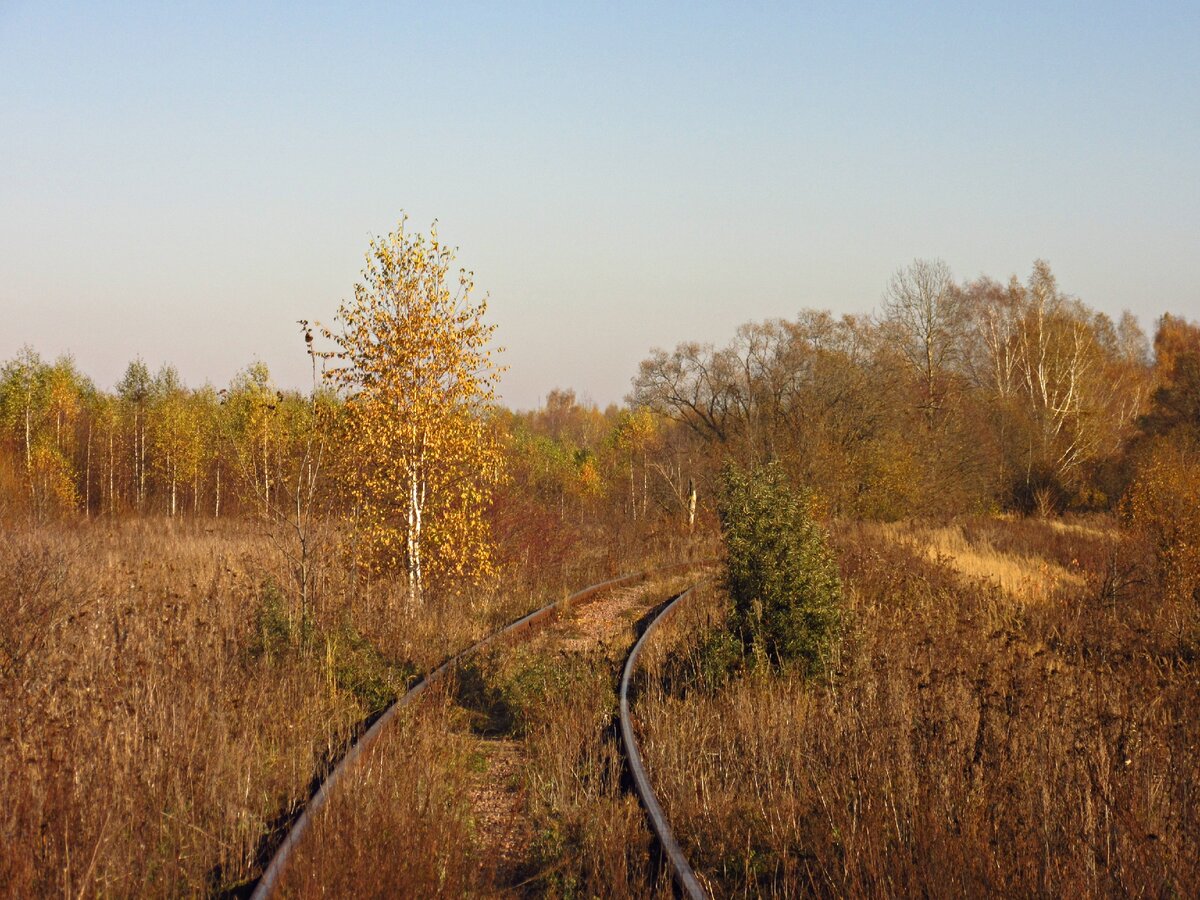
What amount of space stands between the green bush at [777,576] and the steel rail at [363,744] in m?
2.93

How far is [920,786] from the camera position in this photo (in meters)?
5.66

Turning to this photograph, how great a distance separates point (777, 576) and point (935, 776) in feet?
15.2

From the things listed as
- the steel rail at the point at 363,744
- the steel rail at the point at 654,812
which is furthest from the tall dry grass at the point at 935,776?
the steel rail at the point at 363,744

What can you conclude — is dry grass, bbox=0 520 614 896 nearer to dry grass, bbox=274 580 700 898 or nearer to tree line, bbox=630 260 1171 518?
dry grass, bbox=274 580 700 898

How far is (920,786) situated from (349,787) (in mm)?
3240

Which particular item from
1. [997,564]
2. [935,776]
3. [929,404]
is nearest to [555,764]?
[935,776]

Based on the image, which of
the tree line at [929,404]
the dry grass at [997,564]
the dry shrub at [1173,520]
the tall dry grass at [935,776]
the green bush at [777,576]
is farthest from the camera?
the tree line at [929,404]

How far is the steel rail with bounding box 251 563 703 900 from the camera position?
470 centimetres

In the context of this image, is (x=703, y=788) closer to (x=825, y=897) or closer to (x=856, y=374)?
(x=825, y=897)

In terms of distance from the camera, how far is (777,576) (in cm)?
1015

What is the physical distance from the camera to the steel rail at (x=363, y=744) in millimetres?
4699

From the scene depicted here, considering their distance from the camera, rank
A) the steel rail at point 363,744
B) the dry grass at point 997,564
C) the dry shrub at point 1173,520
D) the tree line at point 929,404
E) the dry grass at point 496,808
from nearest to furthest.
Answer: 1. the steel rail at point 363,744
2. the dry grass at point 496,808
3. the dry shrub at point 1173,520
4. the dry grass at point 997,564
5. the tree line at point 929,404

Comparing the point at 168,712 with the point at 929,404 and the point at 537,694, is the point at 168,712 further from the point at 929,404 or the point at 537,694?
the point at 929,404

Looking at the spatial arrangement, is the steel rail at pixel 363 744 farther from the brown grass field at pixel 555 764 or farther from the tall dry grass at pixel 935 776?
the tall dry grass at pixel 935 776
